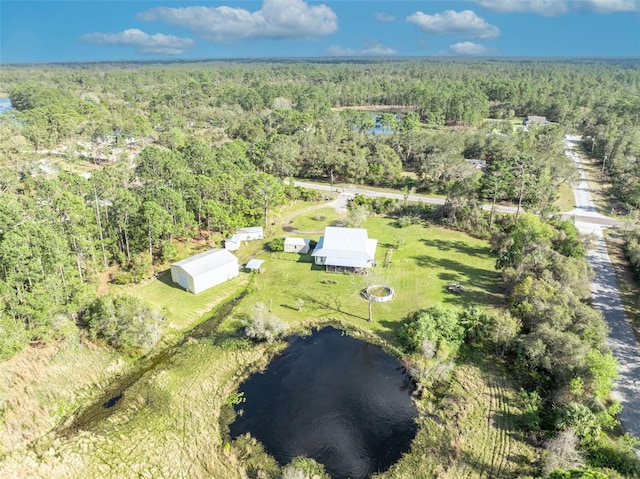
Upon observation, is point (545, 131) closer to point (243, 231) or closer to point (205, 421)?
point (243, 231)

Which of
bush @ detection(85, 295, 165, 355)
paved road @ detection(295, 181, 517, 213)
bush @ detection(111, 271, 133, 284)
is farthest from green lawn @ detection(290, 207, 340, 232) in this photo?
bush @ detection(85, 295, 165, 355)

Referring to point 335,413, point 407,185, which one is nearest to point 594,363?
point 335,413

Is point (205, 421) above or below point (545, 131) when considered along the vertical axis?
below

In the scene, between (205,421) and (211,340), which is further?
(211,340)

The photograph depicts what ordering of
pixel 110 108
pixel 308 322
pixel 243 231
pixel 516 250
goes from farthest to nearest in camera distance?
pixel 110 108, pixel 243 231, pixel 516 250, pixel 308 322

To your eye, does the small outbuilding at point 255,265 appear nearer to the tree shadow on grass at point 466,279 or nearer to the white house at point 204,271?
the white house at point 204,271

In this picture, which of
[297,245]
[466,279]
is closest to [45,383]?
[297,245]

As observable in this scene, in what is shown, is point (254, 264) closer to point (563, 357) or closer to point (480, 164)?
point (563, 357)

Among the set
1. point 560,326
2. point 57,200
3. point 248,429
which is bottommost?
point 248,429
